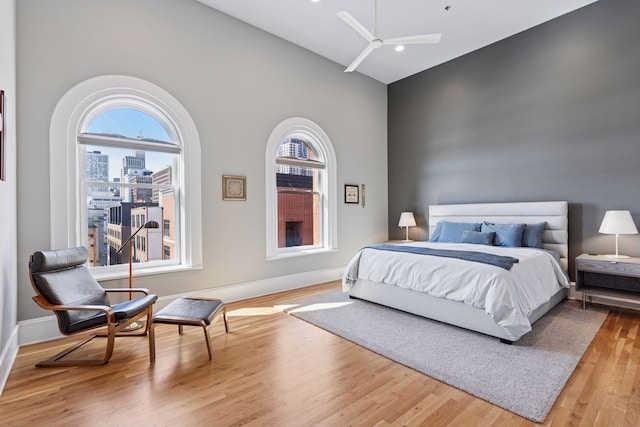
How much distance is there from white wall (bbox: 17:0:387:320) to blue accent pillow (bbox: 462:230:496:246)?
1.93 meters

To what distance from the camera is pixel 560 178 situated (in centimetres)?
429

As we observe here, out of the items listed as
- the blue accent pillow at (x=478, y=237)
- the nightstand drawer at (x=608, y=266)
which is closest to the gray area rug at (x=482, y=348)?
the nightstand drawer at (x=608, y=266)

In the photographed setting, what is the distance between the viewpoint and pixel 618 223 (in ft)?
11.5

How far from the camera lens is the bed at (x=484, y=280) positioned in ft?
9.18

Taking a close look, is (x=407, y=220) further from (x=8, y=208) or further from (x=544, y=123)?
(x=8, y=208)

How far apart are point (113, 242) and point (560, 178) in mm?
5727

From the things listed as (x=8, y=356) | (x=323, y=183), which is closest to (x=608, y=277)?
(x=323, y=183)

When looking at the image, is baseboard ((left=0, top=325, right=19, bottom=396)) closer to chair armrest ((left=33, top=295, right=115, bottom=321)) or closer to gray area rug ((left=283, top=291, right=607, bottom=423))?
chair armrest ((left=33, top=295, right=115, bottom=321))

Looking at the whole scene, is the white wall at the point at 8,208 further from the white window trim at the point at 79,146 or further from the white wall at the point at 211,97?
the white window trim at the point at 79,146

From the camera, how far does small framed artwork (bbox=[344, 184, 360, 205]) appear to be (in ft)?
18.6

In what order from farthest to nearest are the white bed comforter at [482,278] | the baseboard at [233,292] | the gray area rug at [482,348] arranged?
the baseboard at [233,292]
the white bed comforter at [482,278]
the gray area rug at [482,348]

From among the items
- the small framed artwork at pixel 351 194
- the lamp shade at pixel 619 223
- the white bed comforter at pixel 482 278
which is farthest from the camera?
the small framed artwork at pixel 351 194

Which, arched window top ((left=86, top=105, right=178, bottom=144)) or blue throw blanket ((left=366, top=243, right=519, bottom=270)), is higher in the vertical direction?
arched window top ((left=86, top=105, right=178, bottom=144))

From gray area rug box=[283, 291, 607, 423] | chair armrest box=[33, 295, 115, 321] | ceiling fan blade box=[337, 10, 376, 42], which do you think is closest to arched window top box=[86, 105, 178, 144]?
chair armrest box=[33, 295, 115, 321]
